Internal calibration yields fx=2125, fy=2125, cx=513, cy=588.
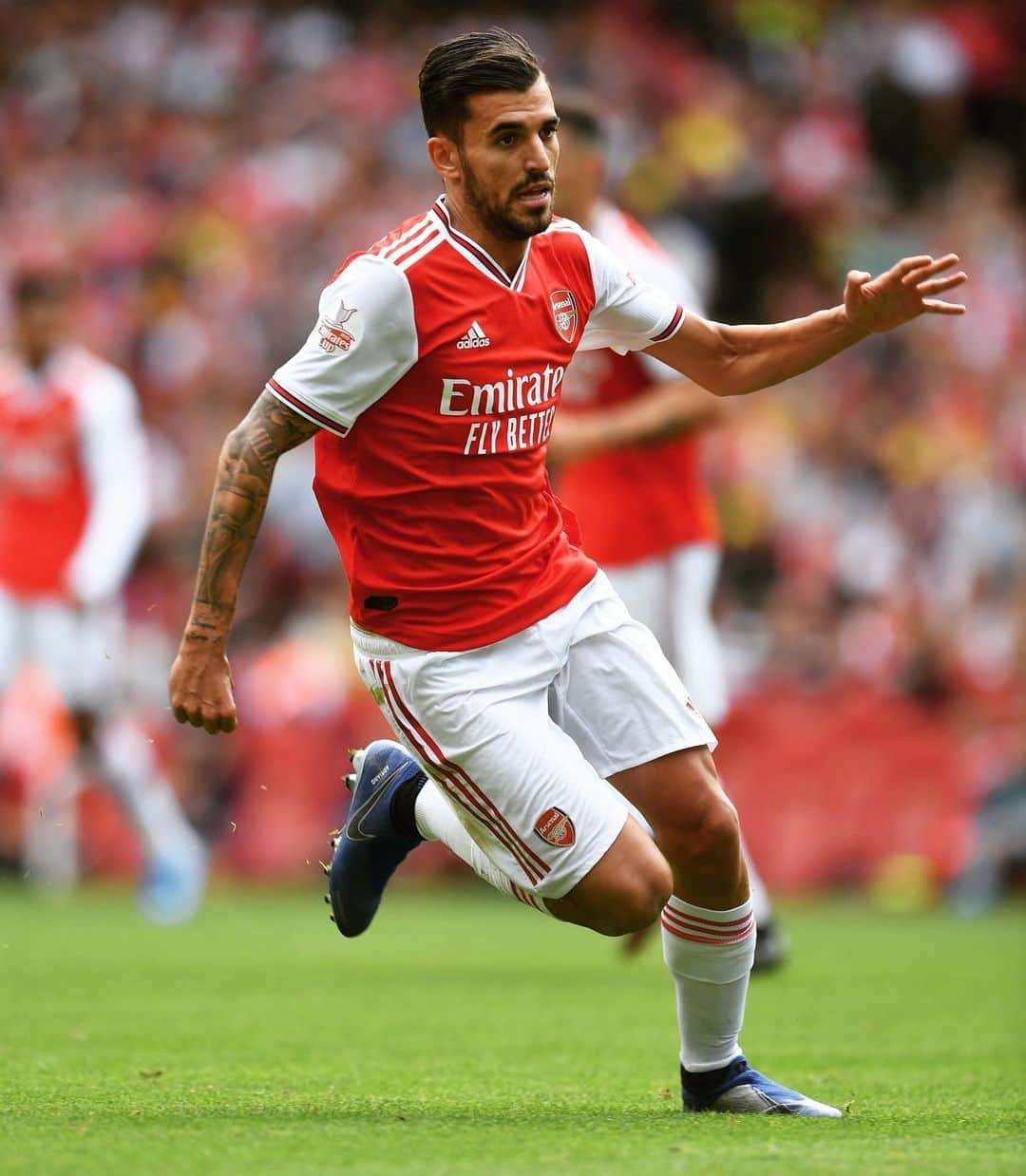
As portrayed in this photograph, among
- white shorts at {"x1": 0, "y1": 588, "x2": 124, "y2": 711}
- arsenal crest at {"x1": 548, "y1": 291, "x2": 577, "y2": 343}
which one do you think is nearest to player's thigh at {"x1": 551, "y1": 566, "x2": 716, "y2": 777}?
arsenal crest at {"x1": 548, "y1": 291, "x2": 577, "y2": 343}

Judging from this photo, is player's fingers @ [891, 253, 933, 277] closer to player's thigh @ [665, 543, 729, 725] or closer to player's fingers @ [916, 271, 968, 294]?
player's fingers @ [916, 271, 968, 294]

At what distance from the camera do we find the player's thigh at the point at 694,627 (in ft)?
27.4

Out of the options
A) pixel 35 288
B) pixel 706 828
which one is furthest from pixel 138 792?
pixel 706 828

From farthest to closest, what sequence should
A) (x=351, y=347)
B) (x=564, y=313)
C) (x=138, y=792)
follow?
(x=138, y=792) < (x=564, y=313) < (x=351, y=347)

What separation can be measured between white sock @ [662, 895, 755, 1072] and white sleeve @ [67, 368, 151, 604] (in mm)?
6136

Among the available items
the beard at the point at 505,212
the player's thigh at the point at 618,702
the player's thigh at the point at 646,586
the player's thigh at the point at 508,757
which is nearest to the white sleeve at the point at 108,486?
the player's thigh at the point at 646,586

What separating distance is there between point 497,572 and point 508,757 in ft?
1.43

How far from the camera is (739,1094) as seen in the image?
4957 mm

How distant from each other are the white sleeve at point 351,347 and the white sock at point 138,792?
6.59 metres

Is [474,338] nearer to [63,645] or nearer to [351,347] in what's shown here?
[351,347]

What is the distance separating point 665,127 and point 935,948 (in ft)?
32.9

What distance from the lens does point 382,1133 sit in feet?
14.7

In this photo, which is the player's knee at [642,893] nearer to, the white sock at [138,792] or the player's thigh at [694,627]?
the player's thigh at [694,627]

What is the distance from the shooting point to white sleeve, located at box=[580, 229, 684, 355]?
17.1ft
